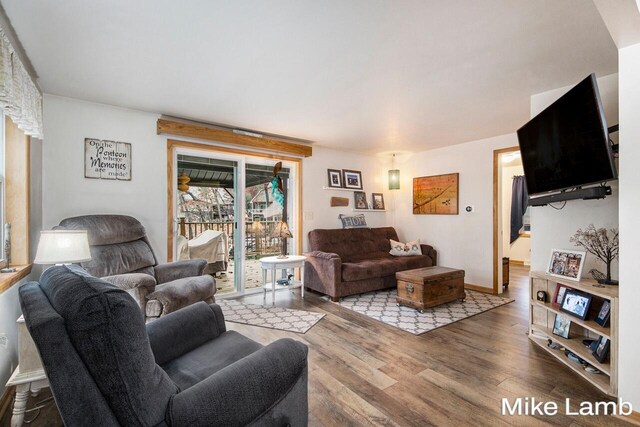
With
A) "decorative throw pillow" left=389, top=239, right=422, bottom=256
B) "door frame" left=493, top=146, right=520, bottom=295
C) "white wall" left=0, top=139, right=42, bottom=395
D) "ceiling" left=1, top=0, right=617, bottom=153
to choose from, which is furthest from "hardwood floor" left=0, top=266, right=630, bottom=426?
"ceiling" left=1, top=0, right=617, bottom=153

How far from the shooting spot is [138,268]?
9.68 ft

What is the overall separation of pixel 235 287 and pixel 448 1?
12.9 ft

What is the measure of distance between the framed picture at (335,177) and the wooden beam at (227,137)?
1.84 feet

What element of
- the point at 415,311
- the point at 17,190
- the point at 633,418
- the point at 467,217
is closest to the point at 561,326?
the point at 633,418

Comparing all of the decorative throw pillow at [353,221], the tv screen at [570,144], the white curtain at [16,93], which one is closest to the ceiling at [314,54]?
the white curtain at [16,93]

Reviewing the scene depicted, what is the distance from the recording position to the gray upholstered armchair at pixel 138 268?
7.77ft

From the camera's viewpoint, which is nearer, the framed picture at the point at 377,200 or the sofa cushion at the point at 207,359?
the sofa cushion at the point at 207,359

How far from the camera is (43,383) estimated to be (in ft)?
5.36

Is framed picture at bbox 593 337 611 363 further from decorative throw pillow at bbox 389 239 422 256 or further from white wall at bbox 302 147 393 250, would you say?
white wall at bbox 302 147 393 250

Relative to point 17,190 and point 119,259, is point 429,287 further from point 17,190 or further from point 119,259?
point 17,190

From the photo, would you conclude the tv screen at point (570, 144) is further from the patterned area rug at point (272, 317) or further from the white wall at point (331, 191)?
the white wall at point (331, 191)

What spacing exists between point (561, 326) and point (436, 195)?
296 centimetres

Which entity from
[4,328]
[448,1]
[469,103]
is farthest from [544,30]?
[4,328]

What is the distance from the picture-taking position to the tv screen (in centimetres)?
191
